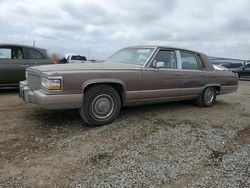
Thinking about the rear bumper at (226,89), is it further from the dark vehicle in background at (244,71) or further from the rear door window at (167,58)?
the dark vehicle in background at (244,71)

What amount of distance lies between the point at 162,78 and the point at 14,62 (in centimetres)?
487

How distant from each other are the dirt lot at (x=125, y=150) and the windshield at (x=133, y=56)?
1178 millimetres

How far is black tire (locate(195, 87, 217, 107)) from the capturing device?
6741 millimetres

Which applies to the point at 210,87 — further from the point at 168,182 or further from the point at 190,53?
the point at 168,182

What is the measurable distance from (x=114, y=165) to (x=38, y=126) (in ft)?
6.64

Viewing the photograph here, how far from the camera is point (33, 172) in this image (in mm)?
2941

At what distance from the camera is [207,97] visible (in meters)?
6.87

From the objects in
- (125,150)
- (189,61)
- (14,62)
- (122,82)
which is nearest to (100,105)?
(122,82)

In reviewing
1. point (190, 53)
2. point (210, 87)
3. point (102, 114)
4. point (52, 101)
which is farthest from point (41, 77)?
point (210, 87)

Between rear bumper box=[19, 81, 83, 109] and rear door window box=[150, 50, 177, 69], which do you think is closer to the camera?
rear bumper box=[19, 81, 83, 109]

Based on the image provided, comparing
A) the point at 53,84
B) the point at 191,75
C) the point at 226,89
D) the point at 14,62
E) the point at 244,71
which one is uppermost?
the point at 14,62

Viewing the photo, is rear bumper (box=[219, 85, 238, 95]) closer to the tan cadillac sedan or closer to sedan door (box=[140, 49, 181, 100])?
the tan cadillac sedan

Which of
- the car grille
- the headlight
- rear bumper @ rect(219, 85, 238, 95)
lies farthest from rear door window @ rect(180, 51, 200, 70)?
the car grille

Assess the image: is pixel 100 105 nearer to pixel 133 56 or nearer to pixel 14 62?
pixel 133 56
